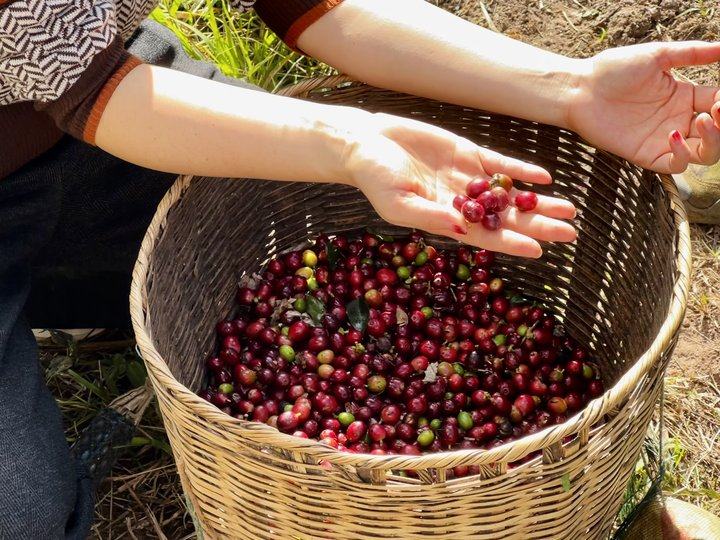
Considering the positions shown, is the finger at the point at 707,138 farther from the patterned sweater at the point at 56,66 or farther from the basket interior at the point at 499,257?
the patterned sweater at the point at 56,66

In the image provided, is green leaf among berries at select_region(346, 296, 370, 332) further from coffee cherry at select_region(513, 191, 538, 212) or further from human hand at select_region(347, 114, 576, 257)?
coffee cherry at select_region(513, 191, 538, 212)

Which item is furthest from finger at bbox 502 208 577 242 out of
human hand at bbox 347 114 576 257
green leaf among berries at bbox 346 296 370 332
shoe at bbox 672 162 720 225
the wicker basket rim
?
shoe at bbox 672 162 720 225

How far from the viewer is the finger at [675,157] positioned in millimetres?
1686

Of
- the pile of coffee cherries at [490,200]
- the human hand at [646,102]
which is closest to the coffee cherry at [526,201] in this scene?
the pile of coffee cherries at [490,200]

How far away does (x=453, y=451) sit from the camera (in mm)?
1438

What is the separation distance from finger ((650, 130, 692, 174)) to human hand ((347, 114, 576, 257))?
25 cm

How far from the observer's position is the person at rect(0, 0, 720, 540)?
160 cm

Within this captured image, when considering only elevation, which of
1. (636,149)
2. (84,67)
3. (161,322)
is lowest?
(161,322)

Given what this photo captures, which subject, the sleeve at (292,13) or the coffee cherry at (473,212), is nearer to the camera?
the coffee cherry at (473,212)

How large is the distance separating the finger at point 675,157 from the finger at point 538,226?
0.89 ft

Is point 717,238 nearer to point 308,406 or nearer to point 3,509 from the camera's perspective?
point 308,406

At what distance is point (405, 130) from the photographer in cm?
174

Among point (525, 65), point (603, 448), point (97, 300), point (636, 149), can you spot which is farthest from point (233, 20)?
point (603, 448)

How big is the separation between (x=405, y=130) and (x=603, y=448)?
2.44ft
